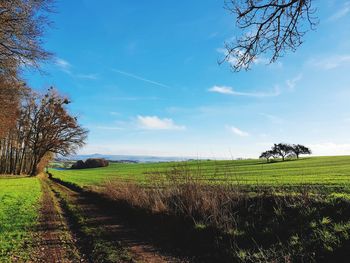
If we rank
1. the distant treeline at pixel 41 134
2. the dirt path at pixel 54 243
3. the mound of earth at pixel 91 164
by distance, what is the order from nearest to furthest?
the dirt path at pixel 54 243, the distant treeline at pixel 41 134, the mound of earth at pixel 91 164

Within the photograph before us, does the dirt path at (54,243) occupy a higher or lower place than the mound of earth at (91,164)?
lower

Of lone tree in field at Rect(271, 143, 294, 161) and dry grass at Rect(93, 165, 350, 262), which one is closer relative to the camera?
dry grass at Rect(93, 165, 350, 262)

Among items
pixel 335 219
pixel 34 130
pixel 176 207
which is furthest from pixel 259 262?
pixel 34 130

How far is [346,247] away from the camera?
6.90 meters

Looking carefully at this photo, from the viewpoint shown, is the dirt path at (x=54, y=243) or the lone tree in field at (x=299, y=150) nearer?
the dirt path at (x=54, y=243)

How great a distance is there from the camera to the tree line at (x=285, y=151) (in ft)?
307

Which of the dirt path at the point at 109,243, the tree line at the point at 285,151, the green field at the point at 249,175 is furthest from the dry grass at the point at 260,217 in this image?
the tree line at the point at 285,151

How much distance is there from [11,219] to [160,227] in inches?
242

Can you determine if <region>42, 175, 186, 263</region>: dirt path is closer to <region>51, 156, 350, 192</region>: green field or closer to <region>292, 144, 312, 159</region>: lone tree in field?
<region>51, 156, 350, 192</region>: green field

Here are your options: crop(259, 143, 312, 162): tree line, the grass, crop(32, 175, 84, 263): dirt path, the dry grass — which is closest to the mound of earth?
crop(259, 143, 312, 162): tree line

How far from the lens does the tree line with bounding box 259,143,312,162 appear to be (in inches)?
3688

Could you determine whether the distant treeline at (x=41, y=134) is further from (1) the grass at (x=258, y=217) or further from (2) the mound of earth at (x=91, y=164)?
(2) the mound of earth at (x=91, y=164)

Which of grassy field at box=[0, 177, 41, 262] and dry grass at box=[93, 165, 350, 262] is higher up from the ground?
dry grass at box=[93, 165, 350, 262]

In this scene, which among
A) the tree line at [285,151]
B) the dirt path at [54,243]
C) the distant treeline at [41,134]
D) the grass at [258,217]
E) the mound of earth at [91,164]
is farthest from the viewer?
the mound of earth at [91,164]
